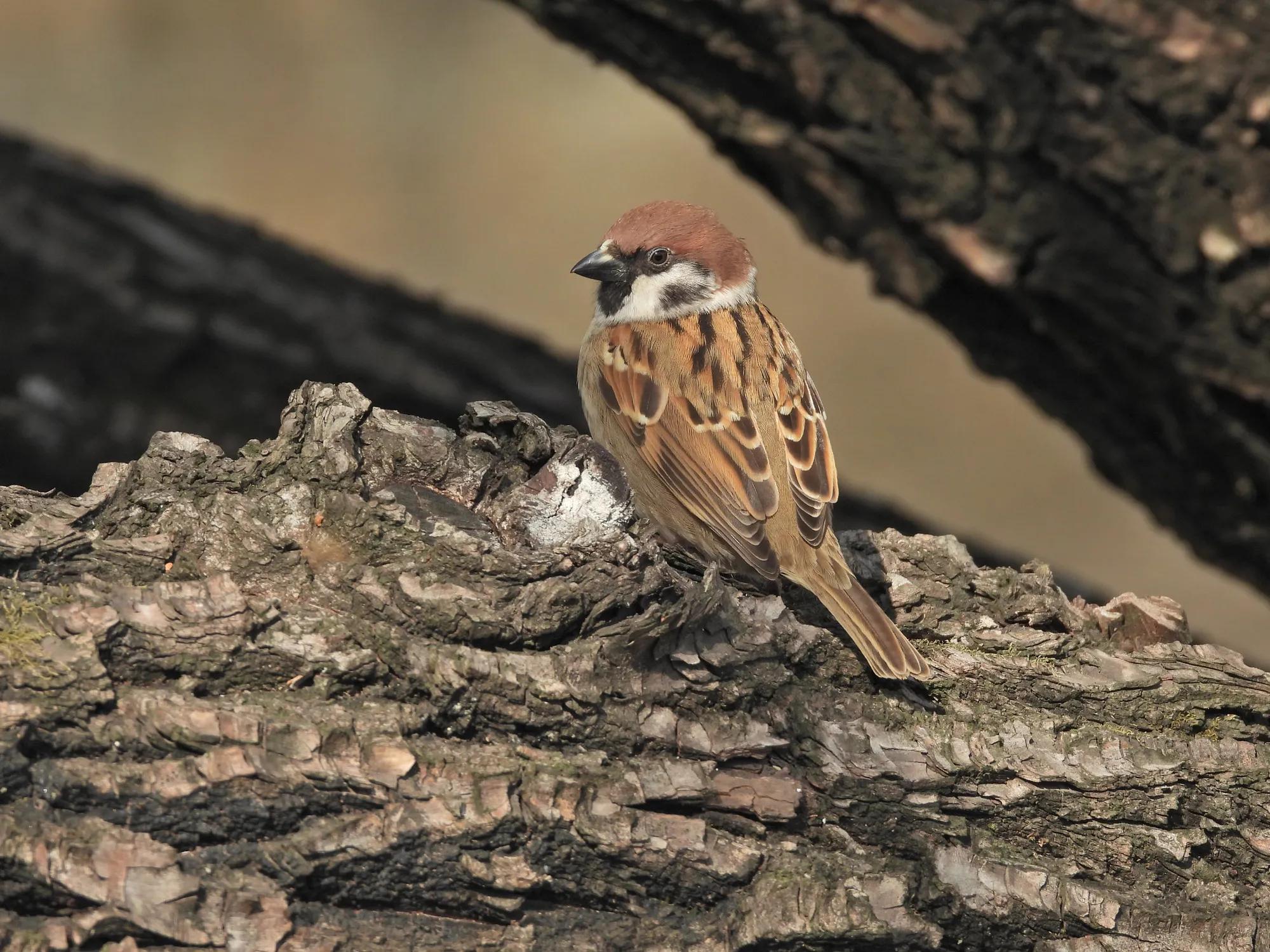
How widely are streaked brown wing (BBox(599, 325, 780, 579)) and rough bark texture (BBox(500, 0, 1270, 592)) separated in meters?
0.58

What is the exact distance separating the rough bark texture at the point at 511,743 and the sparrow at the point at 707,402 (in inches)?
27.4

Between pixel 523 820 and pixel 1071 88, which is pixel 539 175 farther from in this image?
pixel 523 820

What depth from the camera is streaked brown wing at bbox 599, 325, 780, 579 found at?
3.62m

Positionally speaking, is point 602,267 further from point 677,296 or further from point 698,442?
point 698,442

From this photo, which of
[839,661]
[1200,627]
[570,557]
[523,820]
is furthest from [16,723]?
[1200,627]

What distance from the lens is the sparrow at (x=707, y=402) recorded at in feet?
11.8

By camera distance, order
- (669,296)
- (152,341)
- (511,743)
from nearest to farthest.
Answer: (511,743) → (669,296) → (152,341)

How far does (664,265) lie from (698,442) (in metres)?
0.69

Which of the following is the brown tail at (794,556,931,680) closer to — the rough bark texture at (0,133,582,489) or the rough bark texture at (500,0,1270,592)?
the rough bark texture at (500,0,1270,592)

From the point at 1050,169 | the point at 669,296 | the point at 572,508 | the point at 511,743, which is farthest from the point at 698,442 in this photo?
the point at 511,743

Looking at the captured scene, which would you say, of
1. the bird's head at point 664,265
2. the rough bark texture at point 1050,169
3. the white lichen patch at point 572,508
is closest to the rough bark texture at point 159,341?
the bird's head at point 664,265

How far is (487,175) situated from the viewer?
8828mm

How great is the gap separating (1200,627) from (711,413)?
447cm

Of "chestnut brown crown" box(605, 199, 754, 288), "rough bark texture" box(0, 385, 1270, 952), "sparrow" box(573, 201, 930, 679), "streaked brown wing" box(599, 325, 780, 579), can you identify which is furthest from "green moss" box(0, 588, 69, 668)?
"chestnut brown crown" box(605, 199, 754, 288)
